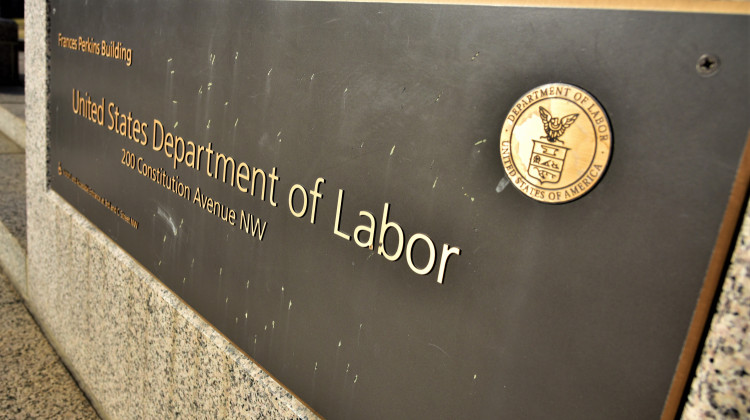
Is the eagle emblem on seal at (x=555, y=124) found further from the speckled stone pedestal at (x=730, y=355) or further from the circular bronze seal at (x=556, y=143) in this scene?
the speckled stone pedestal at (x=730, y=355)

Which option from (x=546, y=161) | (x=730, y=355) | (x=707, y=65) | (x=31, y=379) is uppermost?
(x=707, y=65)

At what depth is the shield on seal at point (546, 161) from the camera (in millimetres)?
888

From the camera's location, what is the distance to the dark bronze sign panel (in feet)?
2.68

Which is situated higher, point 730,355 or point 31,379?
point 730,355

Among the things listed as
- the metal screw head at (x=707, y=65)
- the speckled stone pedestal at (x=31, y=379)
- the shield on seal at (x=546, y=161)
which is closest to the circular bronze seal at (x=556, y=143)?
the shield on seal at (x=546, y=161)

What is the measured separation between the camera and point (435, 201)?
3.68 ft

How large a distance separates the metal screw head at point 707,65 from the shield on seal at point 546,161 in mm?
206

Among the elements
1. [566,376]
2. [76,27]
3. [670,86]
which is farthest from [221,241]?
[76,27]

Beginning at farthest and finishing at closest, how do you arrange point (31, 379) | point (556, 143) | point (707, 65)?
point (31, 379), point (556, 143), point (707, 65)

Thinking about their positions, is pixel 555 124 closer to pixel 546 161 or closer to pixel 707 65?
pixel 546 161

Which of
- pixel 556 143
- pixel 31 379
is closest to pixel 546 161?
pixel 556 143

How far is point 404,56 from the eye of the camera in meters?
1.16

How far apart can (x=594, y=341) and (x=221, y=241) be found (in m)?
1.22

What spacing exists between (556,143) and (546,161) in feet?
0.12
